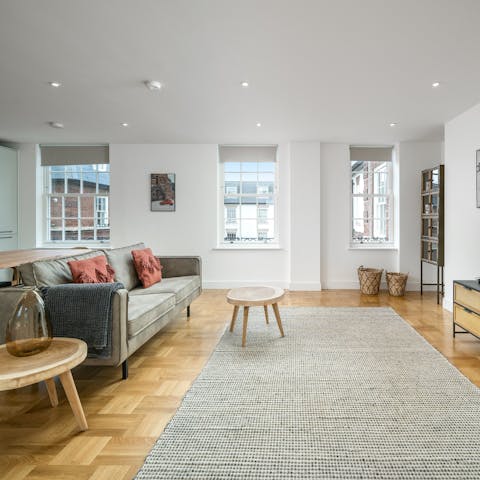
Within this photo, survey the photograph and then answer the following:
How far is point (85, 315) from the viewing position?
7.66 ft

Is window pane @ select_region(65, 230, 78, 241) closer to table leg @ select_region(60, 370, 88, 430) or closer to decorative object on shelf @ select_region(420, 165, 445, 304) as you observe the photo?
table leg @ select_region(60, 370, 88, 430)

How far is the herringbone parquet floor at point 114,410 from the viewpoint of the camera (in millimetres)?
1649

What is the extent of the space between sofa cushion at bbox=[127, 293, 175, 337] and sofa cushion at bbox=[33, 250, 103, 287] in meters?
0.56

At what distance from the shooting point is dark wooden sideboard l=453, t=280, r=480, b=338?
309 centimetres

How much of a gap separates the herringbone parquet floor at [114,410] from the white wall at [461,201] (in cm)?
89

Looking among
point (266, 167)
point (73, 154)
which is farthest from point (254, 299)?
point (73, 154)

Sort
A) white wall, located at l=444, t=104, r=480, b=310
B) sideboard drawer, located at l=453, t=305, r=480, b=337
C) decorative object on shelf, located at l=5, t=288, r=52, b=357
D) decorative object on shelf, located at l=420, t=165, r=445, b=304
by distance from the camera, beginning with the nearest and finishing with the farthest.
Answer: decorative object on shelf, located at l=5, t=288, r=52, b=357
sideboard drawer, located at l=453, t=305, r=480, b=337
white wall, located at l=444, t=104, r=480, b=310
decorative object on shelf, located at l=420, t=165, r=445, b=304

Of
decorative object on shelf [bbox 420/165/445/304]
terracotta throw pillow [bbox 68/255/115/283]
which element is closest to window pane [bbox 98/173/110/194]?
terracotta throw pillow [bbox 68/255/115/283]

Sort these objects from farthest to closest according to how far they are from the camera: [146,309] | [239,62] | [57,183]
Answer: [57,183], [239,62], [146,309]

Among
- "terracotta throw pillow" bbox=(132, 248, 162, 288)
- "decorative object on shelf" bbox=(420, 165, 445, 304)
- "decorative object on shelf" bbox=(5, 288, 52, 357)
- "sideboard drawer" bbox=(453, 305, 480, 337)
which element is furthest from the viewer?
"decorative object on shelf" bbox=(420, 165, 445, 304)

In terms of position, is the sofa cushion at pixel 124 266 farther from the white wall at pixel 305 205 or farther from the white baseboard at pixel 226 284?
the white wall at pixel 305 205

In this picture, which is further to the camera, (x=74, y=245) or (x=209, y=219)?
(x=74, y=245)

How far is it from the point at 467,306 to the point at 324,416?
81.0 inches

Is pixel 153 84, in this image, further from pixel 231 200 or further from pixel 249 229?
pixel 249 229
